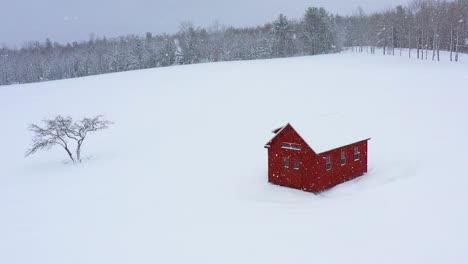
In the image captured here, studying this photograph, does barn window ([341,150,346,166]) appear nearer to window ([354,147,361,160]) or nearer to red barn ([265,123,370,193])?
red barn ([265,123,370,193])

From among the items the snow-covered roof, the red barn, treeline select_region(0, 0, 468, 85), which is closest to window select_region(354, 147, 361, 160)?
the red barn

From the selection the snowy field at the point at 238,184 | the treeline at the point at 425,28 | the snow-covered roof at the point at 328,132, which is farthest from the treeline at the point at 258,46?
the snow-covered roof at the point at 328,132

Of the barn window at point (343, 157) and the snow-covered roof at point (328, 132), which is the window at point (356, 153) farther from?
the barn window at point (343, 157)

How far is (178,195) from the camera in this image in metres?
25.2

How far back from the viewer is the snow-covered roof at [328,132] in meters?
25.3

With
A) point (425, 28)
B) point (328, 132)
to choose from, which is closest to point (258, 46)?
point (425, 28)

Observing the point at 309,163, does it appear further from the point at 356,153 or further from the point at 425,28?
the point at 425,28

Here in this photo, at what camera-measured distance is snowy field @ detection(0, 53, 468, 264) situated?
17078 mm

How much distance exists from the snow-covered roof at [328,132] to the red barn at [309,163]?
288 millimetres

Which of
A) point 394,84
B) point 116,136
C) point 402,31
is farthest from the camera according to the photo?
point 402,31

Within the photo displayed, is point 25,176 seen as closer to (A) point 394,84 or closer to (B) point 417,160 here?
(B) point 417,160

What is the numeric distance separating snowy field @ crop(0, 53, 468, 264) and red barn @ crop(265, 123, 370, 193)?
2.35ft

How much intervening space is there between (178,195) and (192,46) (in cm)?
8777

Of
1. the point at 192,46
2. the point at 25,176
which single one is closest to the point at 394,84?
the point at 25,176
